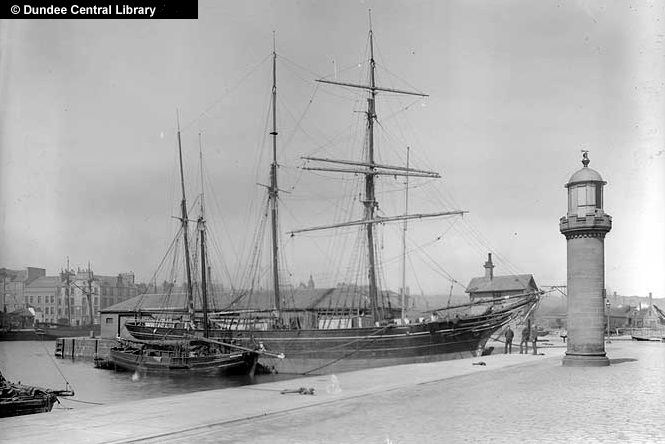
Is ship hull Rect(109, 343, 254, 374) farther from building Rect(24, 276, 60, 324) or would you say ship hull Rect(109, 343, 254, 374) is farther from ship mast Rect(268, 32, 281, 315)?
building Rect(24, 276, 60, 324)

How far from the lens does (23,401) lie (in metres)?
18.2

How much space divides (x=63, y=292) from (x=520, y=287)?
3303 inches

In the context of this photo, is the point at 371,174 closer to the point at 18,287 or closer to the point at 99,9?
the point at 99,9

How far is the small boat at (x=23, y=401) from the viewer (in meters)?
17.6

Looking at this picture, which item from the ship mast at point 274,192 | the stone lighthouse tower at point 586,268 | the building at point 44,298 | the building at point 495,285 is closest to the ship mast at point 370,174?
the ship mast at point 274,192

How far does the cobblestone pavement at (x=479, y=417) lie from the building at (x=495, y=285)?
158 ft

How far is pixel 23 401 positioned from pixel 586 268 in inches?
705

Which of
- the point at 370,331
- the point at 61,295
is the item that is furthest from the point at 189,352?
the point at 61,295

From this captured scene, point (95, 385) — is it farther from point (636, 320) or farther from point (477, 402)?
point (636, 320)

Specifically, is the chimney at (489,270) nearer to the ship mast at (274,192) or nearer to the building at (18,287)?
the ship mast at (274,192)

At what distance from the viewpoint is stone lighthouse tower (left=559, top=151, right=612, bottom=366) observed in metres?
21.0

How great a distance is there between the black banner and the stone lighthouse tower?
1519 centimetres

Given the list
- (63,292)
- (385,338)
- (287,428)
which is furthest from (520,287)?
(63,292)

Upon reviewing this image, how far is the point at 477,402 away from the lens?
13.3 meters
